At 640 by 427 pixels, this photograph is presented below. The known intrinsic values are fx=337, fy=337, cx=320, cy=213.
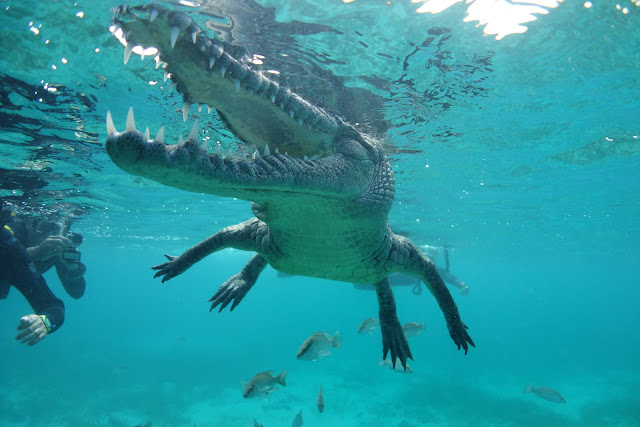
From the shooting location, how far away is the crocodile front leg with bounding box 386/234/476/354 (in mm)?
4633

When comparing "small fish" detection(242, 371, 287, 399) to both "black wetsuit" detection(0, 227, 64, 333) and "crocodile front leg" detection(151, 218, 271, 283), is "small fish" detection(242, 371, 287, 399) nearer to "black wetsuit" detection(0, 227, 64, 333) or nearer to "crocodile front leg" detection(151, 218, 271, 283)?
"crocodile front leg" detection(151, 218, 271, 283)

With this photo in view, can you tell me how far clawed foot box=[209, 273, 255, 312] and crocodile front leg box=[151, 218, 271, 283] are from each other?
3.20 feet

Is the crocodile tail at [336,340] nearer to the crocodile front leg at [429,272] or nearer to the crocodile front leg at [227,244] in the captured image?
the crocodile front leg at [429,272]

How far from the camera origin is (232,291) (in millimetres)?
5707

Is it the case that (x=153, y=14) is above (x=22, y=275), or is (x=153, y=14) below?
above

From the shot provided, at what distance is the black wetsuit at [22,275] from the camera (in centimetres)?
606

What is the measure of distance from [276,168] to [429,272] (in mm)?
3482

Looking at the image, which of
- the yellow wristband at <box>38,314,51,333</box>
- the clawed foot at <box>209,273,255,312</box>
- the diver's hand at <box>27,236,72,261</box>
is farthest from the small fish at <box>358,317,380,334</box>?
the diver's hand at <box>27,236,72,261</box>

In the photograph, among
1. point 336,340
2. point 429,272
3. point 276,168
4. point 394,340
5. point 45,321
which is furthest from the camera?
point 336,340

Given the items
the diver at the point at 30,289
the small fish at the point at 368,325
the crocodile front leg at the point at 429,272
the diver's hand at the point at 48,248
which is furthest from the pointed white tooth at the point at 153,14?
the diver's hand at the point at 48,248

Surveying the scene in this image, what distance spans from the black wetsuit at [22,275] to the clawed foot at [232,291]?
9.49 feet

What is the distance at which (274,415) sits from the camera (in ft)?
54.2

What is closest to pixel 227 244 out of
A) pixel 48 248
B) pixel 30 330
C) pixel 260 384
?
pixel 260 384

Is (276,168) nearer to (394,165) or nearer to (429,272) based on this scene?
(429,272)
